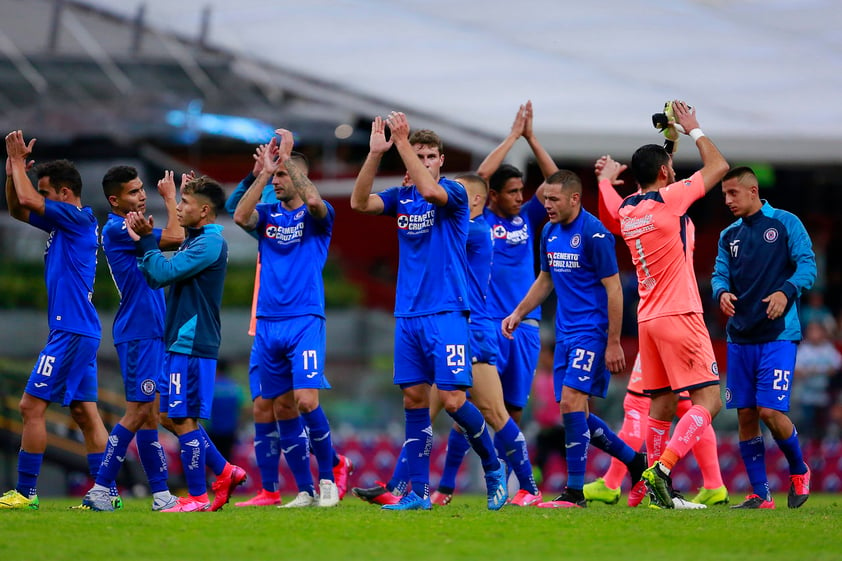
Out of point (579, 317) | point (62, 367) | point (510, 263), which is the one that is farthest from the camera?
point (510, 263)

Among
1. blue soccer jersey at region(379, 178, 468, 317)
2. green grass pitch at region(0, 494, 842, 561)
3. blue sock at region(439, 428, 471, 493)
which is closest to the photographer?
green grass pitch at region(0, 494, 842, 561)

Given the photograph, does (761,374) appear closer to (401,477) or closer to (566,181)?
(566,181)

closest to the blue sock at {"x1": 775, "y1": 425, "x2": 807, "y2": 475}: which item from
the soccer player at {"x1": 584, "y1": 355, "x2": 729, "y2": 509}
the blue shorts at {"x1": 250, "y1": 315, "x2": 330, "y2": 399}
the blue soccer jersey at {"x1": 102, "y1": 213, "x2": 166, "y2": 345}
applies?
the soccer player at {"x1": 584, "y1": 355, "x2": 729, "y2": 509}

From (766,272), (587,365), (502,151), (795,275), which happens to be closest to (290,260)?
(502,151)

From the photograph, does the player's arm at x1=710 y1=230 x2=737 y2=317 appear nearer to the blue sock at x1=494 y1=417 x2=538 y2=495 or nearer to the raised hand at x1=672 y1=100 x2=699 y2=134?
the raised hand at x1=672 y1=100 x2=699 y2=134

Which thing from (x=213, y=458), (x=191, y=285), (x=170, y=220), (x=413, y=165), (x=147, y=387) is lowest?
(x=213, y=458)

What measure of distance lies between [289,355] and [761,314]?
4.04 meters

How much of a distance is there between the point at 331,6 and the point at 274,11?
1.26m

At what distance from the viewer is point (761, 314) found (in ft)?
33.3

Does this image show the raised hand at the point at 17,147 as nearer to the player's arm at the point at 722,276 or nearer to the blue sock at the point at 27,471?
the blue sock at the point at 27,471

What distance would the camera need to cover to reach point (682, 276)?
387 inches

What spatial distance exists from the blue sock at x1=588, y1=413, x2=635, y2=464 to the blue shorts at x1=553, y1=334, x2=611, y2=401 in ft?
1.17

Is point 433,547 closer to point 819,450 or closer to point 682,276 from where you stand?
point 682,276

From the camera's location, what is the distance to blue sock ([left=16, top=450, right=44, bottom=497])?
31.4 feet
